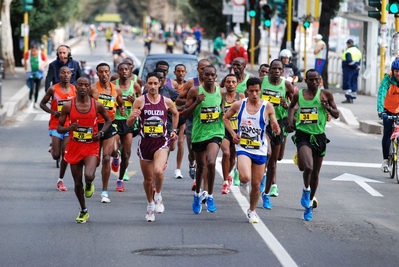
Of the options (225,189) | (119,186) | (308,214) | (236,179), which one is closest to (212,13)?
(236,179)

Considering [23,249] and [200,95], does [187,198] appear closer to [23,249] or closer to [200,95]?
[200,95]

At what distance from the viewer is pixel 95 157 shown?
1167cm

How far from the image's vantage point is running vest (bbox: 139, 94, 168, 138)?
38.8ft

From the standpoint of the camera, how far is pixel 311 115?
39.7ft

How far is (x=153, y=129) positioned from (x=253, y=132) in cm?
110

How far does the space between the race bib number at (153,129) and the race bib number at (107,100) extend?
157 cm

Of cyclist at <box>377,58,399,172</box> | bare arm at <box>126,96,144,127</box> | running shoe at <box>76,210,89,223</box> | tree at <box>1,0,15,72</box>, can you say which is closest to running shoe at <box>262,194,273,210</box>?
bare arm at <box>126,96,144,127</box>

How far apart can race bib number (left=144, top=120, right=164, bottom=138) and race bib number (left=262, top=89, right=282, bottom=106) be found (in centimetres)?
197

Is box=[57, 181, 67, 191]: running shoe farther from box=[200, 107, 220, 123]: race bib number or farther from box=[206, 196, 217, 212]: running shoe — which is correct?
box=[200, 107, 220, 123]: race bib number

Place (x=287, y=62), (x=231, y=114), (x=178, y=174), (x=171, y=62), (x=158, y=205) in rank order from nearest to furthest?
(x=231, y=114) < (x=158, y=205) < (x=178, y=174) < (x=287, y=62) < (x=171, y=62)

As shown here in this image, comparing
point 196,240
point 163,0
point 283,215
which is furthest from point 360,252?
point 163,0

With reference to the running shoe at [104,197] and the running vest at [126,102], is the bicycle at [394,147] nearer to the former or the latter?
the running vest at [126,102]

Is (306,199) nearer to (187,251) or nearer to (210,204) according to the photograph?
(210,204)

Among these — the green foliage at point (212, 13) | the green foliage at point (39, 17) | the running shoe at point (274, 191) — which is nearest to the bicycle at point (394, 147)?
the running shoe at point (274, 191)
